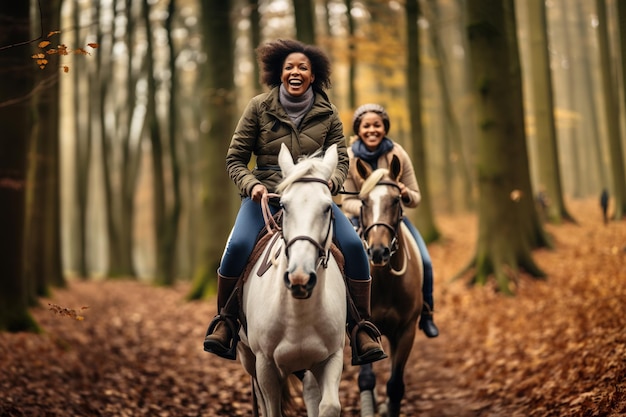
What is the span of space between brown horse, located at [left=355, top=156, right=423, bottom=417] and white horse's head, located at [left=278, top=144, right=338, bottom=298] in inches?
66.9

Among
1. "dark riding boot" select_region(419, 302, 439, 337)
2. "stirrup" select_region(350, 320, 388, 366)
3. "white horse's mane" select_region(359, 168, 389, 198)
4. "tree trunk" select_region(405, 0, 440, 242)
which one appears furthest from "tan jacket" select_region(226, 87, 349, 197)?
"tree trunk" select_region(405, 0, 440, 242)

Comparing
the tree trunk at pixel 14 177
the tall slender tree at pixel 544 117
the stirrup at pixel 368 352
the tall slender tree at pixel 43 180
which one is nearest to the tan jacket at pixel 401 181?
the stirrup at pixel 368 352

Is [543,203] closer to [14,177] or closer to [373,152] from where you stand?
[373,152]

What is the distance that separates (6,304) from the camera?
10602mm

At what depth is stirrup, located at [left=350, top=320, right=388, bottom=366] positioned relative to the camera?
5234mm

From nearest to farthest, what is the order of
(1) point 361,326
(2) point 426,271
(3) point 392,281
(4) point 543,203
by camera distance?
(1) point 361,326 → (3) point 392,281 → (2) point 426,271 → (4) point 543,203

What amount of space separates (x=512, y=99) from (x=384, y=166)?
7.30 m

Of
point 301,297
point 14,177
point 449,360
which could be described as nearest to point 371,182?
point 301,297

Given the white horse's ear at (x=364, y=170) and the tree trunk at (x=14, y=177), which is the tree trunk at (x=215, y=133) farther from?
the white horse's ear at (x=364, y=170)

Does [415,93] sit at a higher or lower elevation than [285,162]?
higher

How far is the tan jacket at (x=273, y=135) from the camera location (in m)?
5.42

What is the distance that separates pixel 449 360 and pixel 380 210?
15.5 ft

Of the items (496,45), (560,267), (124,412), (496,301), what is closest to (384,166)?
(124,412)

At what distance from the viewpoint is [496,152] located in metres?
13.3
